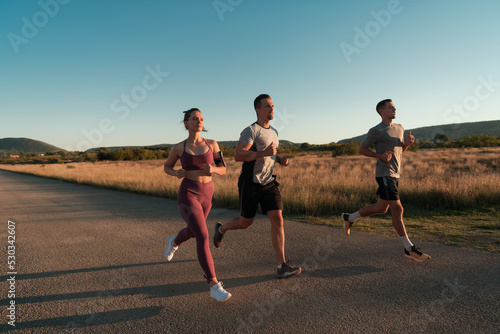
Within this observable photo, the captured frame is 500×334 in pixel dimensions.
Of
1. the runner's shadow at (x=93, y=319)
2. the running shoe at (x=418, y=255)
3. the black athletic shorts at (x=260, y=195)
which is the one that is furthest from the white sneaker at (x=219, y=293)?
the running shoe at (x=418, y=255)

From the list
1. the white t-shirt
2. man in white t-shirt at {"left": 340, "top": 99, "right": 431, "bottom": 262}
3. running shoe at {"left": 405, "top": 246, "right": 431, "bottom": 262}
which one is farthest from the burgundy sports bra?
running shoe at {"left": 405, "top": 246, "right": 431, "bottom": 262}

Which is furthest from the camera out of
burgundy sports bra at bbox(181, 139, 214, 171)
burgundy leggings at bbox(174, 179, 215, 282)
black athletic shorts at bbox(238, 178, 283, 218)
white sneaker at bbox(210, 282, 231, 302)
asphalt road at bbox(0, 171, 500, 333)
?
black athletic shorts at bbox(238, 178, 283, 218)

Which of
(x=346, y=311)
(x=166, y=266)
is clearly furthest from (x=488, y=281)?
(x=166, y=266)

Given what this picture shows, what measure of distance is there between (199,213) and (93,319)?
1.40 metres

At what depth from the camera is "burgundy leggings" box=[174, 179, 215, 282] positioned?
3.23 meters

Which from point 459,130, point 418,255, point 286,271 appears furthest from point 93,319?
point 459,130

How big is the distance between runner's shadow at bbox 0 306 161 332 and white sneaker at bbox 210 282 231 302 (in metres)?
0.55

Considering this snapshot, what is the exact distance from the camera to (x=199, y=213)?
341 cm

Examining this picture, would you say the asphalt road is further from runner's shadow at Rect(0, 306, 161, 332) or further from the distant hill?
the distant hill

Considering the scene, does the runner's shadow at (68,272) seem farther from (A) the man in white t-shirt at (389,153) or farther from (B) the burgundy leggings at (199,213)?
(A) the man in white t-shirt at (389,153)

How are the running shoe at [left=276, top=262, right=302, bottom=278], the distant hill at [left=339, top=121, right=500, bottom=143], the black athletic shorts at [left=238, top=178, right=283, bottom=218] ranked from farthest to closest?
1. the distant hill at [left=339, top=121, right=500, bottom=143]
2. the black athletic shorts at [left=238, top=178, right=283, bottom=218]
3. the running shoe at [left=276, top=262, right=302, bottom=278]

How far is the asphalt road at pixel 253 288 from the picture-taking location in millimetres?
2703

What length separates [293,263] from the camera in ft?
13.9

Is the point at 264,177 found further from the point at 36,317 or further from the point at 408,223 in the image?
the point at 408,223
